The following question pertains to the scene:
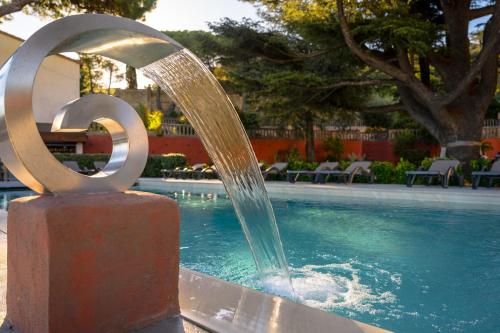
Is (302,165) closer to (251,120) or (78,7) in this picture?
(251,120)

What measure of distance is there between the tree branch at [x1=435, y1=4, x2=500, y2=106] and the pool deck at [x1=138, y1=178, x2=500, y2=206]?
3550mm

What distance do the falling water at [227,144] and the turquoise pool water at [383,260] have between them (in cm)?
38

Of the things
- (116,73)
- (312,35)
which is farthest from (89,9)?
(116,73)

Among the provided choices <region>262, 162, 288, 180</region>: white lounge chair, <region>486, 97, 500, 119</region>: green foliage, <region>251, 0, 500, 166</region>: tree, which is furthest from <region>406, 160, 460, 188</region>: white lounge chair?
<region>486, 97, 500, 119</region>: green foliage

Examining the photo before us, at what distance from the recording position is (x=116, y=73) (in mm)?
42156

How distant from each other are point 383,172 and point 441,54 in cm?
457

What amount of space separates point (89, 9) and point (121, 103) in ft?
54.6

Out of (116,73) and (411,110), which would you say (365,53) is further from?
(116,73)

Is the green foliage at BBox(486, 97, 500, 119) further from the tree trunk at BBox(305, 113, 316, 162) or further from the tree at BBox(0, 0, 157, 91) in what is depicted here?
the tree at BBox(0, 0, 157, 91)

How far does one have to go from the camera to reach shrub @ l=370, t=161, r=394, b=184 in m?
15.7

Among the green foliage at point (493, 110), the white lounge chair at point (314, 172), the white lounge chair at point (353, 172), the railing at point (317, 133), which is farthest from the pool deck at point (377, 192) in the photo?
the green foliage at point (493, 110)

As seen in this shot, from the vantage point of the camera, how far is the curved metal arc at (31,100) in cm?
228

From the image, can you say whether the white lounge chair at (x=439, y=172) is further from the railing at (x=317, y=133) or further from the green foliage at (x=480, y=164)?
the railing at (x=317, y=133)

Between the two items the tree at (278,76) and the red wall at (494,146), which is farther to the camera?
the red wall at (494,146)
